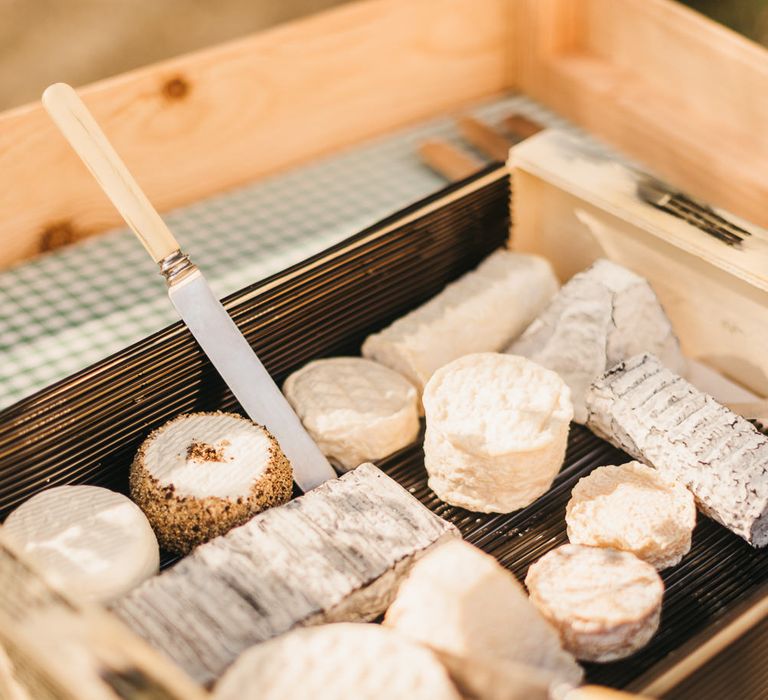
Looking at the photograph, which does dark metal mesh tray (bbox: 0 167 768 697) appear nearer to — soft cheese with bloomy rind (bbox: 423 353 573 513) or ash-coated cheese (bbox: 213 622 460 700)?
soft cheese with bloomy rind (bbox: 423 353 573 513)

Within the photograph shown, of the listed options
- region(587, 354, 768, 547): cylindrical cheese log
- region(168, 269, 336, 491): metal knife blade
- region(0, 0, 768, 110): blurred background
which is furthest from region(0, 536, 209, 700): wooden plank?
region(0, 0, 768, 110): blurred background

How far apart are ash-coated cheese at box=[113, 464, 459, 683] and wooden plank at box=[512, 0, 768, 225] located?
100cm

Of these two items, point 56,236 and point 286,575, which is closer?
point 286,575

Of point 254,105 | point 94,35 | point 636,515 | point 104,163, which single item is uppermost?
point 104,163

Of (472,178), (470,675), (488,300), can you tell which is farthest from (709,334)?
(470,675)

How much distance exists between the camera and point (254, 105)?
6.15ft

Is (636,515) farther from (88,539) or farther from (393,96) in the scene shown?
(393,96)

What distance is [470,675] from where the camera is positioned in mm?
889

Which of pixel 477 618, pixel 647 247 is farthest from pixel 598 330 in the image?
pixel 477 618

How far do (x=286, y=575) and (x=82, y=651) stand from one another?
1.05 ft

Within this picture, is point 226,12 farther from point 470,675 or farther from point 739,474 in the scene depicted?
point 470,675

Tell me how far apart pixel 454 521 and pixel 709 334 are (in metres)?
0.51

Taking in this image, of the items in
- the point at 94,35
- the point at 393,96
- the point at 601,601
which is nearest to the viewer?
the point at 601,601

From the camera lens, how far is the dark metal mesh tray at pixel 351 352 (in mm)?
1157
